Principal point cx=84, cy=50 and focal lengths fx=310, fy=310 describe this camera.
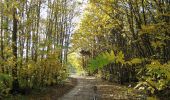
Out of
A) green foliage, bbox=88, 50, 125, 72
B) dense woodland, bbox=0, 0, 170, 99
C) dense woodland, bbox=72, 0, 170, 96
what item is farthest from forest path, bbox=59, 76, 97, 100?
green foliage, bbox=88, 50, 125, 72

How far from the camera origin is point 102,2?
13.6m

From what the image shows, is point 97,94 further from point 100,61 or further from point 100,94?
point 100,61

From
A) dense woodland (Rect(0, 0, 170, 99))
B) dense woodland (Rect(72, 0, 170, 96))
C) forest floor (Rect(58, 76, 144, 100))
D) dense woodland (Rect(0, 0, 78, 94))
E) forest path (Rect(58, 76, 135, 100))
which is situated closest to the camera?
dense woodland (Rect(72, 0, 170, 96))

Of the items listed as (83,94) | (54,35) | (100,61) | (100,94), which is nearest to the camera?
(100,61)

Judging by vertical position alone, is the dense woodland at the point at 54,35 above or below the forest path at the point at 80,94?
above

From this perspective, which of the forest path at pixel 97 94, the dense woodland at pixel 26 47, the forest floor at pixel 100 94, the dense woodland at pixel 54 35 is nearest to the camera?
the dense woodland at pixel 54 35

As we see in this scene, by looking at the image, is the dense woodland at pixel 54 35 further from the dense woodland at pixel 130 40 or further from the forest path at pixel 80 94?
the forest path at pixel 80 94

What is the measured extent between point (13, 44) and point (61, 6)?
61.1 feet

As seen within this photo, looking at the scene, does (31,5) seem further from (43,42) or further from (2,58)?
(2,58)

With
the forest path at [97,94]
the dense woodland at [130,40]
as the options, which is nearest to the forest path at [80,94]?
the forest path at [97,94]

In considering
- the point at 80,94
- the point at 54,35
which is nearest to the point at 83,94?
the point at 80,94

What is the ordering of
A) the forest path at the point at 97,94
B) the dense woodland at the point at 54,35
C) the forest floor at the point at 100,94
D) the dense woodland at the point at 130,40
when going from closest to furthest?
the dense woodland at the point at 130,40 < the dense woodland at the point at 54,35 < the forest floor at the point at 100,94 < the forest path at the point at 97,94

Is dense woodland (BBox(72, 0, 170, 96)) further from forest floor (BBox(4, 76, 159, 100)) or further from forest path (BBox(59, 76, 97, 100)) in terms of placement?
forest path (BBox(59, 76, 97, 100))

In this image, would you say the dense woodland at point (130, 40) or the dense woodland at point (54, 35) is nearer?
the dense woodland at point (130, 40)
